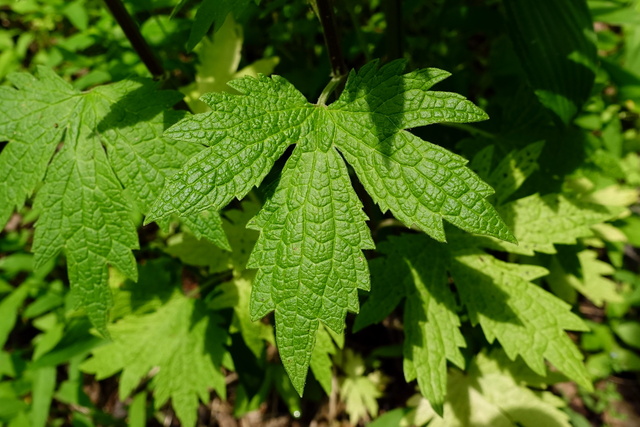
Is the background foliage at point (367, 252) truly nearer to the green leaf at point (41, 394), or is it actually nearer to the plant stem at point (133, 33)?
the green leaf at point (41, 394)

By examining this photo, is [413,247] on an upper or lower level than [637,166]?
upper

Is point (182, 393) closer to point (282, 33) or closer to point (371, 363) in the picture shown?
point (371, 363)

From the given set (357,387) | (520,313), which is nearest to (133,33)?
(520,313)

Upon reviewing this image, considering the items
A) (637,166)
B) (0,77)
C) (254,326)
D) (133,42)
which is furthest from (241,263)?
(637,166)

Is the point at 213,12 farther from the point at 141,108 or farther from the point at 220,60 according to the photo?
the point at 220,60

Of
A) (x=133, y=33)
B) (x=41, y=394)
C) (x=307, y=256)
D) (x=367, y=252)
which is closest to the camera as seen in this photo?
(x=307, y=256)
